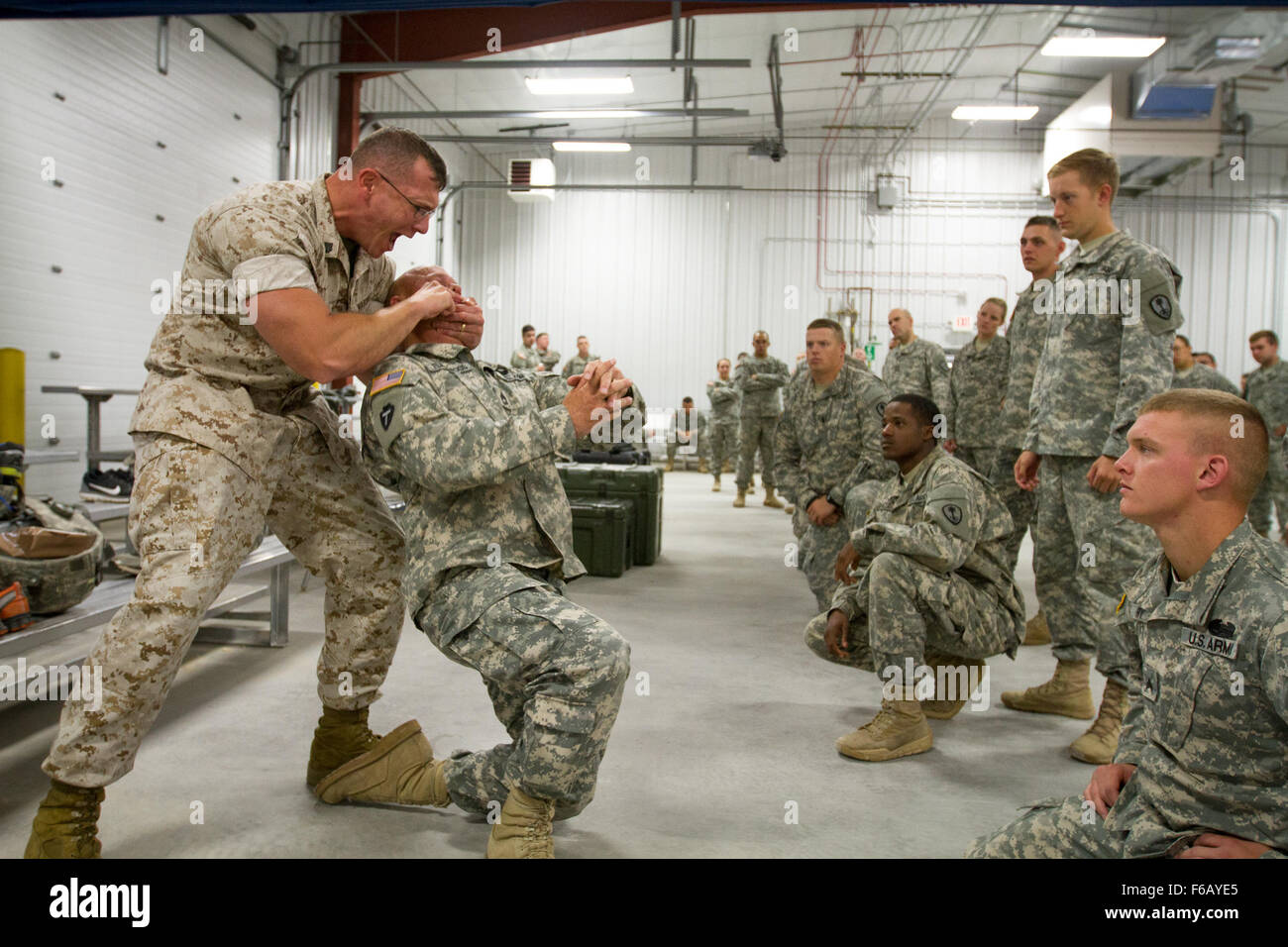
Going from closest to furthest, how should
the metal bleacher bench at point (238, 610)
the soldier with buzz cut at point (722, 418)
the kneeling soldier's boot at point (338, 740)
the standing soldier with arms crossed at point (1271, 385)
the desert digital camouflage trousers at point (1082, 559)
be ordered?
the kneeling soldier's boot at point (338, 740)
the desert digital camouflage trousers at point (1082, 559)
the metal bleacher bench at point (238, 610)
the standing soldier with arms crossed at point (1271, 385)
the soldier with buzz cut at point (722, 418)

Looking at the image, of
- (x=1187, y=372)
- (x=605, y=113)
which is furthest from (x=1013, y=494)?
(x=605, y=113)

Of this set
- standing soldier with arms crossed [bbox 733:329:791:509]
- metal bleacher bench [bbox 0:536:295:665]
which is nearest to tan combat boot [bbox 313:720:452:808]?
metal bleacher bench [bbox 0:536:295:665]

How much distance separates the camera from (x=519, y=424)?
192cm

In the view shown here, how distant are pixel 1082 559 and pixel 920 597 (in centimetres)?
53

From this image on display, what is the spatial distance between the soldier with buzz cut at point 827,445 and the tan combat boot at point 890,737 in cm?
132

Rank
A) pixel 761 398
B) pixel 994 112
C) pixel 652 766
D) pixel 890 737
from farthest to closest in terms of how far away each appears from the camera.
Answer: pixel 994 112
pixel 761 398
pixel 890 737
pixel 652 766

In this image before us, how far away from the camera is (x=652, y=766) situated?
2.74 metres

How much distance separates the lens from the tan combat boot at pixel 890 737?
9.29 ft

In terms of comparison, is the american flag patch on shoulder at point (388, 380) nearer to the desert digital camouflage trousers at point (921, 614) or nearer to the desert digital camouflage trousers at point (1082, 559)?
the desert digital camouflage trousers at point (921, 614)

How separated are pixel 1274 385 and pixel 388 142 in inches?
339

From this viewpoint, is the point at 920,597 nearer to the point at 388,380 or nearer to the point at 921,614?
the point at 921,614

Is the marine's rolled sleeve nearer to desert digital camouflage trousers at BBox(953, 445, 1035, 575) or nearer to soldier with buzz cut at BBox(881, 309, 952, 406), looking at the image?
desert digital camouflage trousers at BBox(953, 445, 1035, 575)

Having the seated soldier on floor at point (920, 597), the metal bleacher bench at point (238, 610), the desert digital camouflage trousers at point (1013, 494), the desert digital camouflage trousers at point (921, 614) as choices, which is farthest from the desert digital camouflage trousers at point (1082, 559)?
the metal bleacher bench at point (238, 610)
